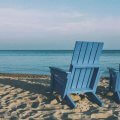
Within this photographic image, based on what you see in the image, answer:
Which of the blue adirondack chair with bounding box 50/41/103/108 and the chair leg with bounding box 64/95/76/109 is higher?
the blue adirondack chair with bounding box 50/41/103/108

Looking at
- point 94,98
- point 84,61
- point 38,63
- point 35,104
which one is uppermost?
point 84,61

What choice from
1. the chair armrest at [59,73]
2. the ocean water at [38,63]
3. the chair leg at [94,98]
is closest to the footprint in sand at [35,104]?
the chair armrest at [59,73]

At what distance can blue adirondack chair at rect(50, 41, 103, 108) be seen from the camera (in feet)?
20.7

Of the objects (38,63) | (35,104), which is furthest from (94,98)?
(38,63)

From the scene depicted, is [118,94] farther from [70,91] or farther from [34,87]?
[34,87]

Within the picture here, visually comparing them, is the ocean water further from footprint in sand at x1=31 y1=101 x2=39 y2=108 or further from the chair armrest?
footprint in sand at x1=31 y1=101 x2=39 y2=108

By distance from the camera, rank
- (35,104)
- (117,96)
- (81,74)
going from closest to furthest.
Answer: (35,104), (81,74), (117,96)

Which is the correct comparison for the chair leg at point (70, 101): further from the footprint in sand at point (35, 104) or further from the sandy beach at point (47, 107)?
the footprint in sand at point (35, 104)

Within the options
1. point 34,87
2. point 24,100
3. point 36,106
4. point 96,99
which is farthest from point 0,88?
point 96,99

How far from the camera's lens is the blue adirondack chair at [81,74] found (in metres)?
6.31

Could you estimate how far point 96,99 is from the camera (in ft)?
21.6

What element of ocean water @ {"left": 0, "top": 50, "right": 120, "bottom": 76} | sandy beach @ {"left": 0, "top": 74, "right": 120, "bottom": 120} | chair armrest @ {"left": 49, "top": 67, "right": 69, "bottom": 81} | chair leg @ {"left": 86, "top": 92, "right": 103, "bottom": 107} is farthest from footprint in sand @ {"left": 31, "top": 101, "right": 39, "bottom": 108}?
ocean water @ {"left": 0, "top": 50, "right": 120, "bottom": 76}

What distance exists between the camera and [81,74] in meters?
6.59

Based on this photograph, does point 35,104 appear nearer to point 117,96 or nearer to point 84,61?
point 84,61
